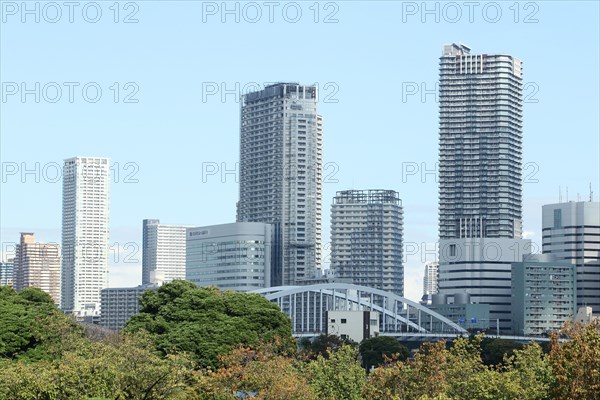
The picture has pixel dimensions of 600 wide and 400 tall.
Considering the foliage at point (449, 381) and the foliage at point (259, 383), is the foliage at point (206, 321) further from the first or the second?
the foliage at point (449, 381)

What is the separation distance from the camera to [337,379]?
6994 cm

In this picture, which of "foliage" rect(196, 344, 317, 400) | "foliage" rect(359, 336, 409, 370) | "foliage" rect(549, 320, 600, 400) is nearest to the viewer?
"foliage" rect(549, 320, 600, 400)

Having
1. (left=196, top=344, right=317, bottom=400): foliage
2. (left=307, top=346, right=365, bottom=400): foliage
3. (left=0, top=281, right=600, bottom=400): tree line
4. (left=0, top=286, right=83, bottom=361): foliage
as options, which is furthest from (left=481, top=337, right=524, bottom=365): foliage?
(left=196, top=344, right=317, bottom=400): foliage

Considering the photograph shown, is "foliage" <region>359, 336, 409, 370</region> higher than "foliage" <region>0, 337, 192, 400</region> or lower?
lower

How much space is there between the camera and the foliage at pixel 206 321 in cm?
9381

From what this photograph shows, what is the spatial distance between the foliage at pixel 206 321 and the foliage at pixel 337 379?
17.6 metres

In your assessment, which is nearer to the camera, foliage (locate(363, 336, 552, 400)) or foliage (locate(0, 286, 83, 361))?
foliage (locate(363, 336, 552, 400))

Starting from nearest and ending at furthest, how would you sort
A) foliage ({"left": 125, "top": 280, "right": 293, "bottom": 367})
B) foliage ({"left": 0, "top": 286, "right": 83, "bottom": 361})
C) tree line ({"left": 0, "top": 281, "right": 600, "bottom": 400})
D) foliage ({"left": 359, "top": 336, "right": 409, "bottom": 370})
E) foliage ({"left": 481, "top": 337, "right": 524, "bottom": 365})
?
1. tree line ({"left": 0, "top": 281, "right": 600, "bottom": 400})
2. foliage ({"left": 0, "top": 286, "right": 83, "bottom": 361})
3. foliage ({"left": 125, "top": 280, "right": 293, "bottom": 367})
4. foliage ({"left": 481, "top": 337, "right": 524, "bottom": 365})
5. foliage ({"left": 359, "top": 336, "right": 409, "bottom": 370})

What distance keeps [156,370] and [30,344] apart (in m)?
32.0

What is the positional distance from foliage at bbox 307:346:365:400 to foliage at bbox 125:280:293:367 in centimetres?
1756

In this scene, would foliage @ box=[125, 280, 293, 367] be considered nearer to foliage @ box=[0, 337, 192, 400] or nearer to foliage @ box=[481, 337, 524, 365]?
foliage @ box=[0, 337, 192, 400]

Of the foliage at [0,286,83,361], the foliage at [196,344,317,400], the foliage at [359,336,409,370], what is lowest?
the foliage at [359,336,409,370]

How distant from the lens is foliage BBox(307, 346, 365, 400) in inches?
2729

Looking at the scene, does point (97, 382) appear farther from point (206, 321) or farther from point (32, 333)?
point (206, 321)
